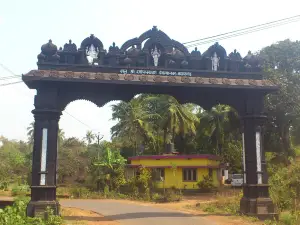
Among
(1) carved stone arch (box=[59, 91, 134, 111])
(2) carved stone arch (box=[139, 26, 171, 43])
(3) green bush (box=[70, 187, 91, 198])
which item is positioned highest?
(2) carved stone arch (box=[139, 26, 171, 43])

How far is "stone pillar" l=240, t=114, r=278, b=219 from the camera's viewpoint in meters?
12.2

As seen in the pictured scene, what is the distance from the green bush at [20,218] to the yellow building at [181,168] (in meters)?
19.6

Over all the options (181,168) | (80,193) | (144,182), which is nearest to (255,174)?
(144,182)

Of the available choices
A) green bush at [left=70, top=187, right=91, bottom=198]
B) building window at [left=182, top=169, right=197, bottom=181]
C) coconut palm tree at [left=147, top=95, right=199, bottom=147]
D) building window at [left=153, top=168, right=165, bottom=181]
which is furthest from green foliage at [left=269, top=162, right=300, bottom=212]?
coconut palm tree at [left=147, top=95, right=199, bottom=147]

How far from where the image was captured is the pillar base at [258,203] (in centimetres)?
1205

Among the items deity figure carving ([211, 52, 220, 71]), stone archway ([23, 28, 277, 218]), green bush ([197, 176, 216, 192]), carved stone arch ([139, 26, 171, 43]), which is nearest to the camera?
stone archway ([23, 28, 277, 218])

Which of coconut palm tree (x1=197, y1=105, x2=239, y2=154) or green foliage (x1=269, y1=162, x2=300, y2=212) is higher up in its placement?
coconut palm tree (x1=197, y1=105, x2=239, y2=154)

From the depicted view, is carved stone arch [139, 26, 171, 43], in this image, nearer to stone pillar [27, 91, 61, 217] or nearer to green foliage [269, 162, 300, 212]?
stone pillar [27, 91, 61, 217]

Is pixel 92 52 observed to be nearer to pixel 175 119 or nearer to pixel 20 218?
pixel 20 218

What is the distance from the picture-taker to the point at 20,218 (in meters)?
9.01

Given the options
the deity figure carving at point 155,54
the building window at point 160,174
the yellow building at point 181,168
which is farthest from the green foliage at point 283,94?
the deity figure carving at point 155,54

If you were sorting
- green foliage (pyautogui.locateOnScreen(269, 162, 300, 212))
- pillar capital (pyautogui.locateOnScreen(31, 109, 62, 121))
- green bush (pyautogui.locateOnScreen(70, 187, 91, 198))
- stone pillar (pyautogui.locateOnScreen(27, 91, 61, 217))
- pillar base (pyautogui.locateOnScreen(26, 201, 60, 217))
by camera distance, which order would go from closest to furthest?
pillar base (pyautogui.locateOnScreen(26, 201, 60, 217)) < stone pillar (pyautogui.locateOnScreen(27, 91, 61, 217)) < pillar capital (pyautogui.locateOnScreen(31, 109, 62, 121)) < green foliage (pyautogui.locateOnScreen(269, 162, 300, 212)) < green bush (pyautogui.locateOnScreen(70, 187, 91, 198))

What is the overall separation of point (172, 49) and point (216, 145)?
90.1ft

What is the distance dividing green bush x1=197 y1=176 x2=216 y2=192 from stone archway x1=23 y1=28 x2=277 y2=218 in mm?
16492
